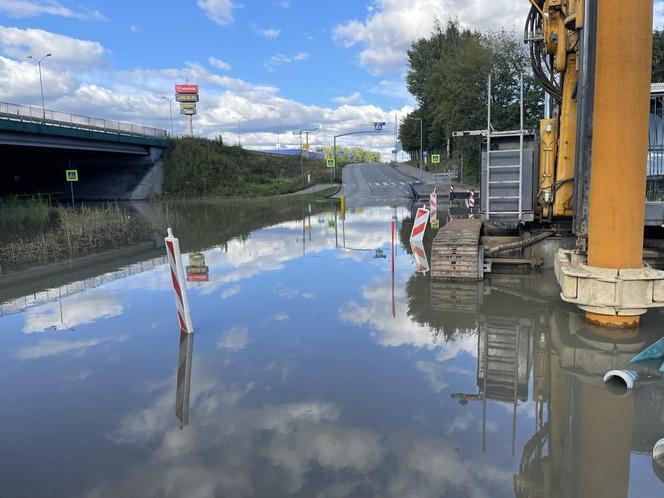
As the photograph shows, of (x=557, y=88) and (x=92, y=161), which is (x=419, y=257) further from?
(x=92, y=161)

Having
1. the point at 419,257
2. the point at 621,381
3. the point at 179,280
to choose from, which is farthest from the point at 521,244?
the point at 179,280

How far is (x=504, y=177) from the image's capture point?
11148 millimetres

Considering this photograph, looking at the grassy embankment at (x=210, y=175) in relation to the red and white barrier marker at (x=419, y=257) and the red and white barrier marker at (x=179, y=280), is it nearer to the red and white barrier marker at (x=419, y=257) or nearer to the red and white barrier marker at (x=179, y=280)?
the red and white barrier marker at (x=419, y=257)

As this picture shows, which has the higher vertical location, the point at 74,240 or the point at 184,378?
the point at 74,240

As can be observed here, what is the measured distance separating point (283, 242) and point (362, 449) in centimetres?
1394

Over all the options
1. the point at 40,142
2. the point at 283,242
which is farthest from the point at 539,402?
the point at 40,142

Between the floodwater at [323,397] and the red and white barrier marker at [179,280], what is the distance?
0.75 ft

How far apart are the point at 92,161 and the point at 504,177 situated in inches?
2027

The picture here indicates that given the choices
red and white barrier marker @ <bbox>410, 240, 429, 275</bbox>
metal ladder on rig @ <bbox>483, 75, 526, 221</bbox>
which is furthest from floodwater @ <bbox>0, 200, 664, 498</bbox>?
red and white barrier marker @ <bbox>410, 240, 429, 275</bbox>

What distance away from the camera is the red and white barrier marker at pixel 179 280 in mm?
7434

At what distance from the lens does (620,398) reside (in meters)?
5.37

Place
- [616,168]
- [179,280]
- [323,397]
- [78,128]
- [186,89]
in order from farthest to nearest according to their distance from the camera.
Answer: [186,89], [78,128], [179,280], [616,168], [323,397]

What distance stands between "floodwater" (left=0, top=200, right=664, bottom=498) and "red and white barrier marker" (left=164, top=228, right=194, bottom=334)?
0.23 metres

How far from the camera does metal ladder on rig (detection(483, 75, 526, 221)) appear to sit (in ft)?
36.1
